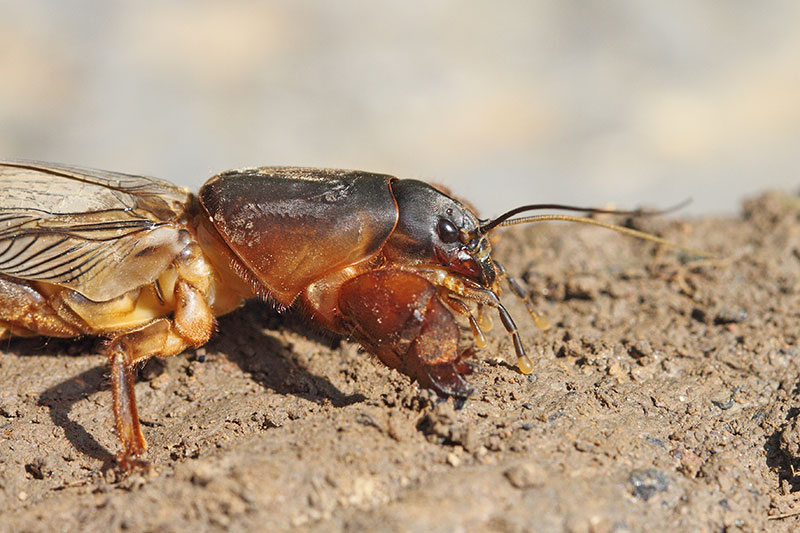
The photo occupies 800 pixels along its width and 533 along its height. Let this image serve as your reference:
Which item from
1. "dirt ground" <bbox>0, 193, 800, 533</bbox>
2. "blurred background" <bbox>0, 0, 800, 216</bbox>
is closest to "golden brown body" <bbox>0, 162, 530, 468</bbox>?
"dirt ground" <bbox>0, 193, 800, 533</bbox>

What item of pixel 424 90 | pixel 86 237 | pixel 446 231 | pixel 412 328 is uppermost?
pixel 424 90

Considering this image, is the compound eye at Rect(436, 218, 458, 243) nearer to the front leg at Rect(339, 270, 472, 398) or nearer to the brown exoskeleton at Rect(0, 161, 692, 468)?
the brown exoskeleton at Rect(0, 161, 692, 468)

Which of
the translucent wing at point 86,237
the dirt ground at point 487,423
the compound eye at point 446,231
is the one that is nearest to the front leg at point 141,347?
the dirt ground at point 487,423

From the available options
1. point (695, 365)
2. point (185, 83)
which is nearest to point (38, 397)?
point (695, 365)

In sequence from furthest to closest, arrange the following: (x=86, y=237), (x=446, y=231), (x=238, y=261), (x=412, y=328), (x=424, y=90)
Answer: (x=424, y=90) → (x=86, y=237) → (x=238, y=261) → (x=446, y=231) → (x=412, y=328)

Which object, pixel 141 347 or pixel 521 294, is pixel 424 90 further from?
pixel 141 347

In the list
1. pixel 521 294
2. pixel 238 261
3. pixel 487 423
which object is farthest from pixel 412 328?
pixel 238 261

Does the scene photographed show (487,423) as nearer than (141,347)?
Yes
